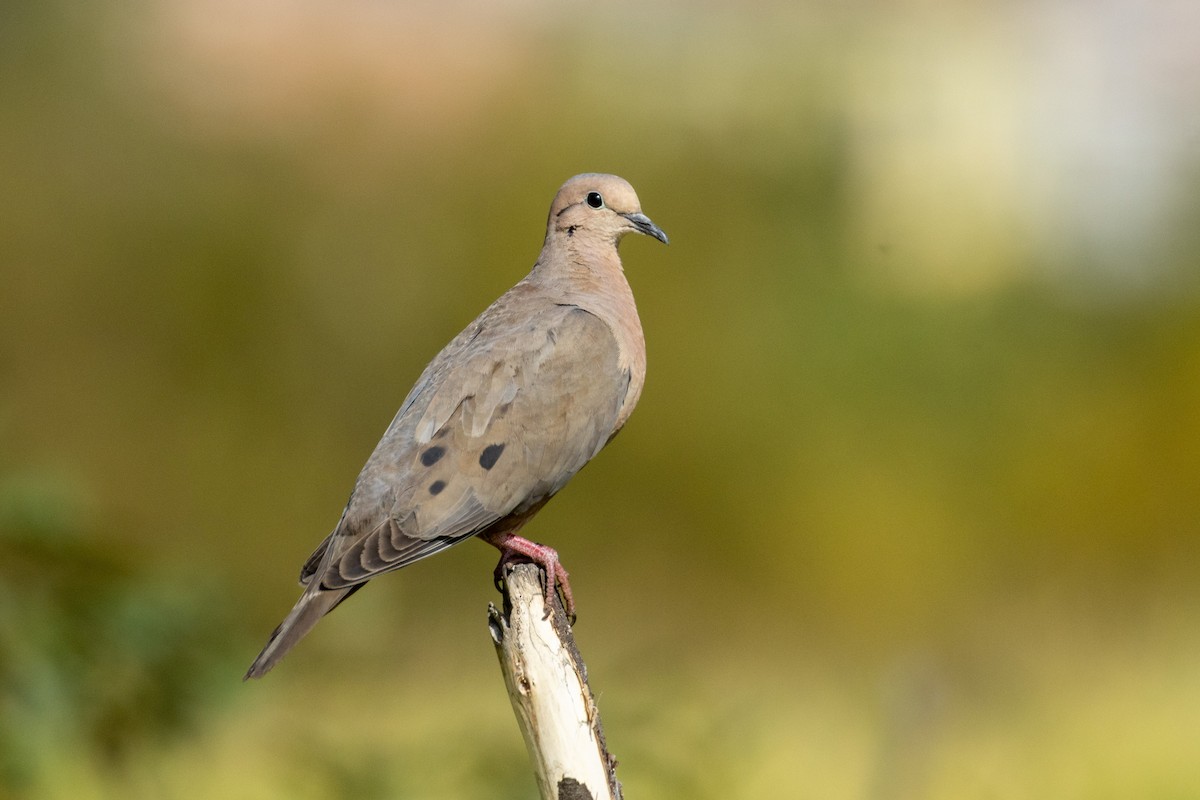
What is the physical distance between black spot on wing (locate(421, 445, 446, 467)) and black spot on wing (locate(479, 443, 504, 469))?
0.26 feet

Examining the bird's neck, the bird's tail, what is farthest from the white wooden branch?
the bird's neck

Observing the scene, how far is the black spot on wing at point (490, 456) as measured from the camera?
2.59 metres

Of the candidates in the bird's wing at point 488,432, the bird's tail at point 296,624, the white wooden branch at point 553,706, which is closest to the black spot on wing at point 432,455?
the bird's wing at point 488,432

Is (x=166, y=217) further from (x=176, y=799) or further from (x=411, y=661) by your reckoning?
(x=176, y=799)

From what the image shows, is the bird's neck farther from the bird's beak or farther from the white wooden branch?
the white wooden branch

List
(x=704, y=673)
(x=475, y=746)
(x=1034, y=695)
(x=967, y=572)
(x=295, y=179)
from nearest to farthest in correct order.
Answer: (x=475, y=746) → (x=1034, y=695) → (x=704, y=673) → (x=967, y=572) → (x=295, y=179)

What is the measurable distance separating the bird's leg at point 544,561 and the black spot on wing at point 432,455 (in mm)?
214

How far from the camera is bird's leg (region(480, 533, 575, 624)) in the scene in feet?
7.72

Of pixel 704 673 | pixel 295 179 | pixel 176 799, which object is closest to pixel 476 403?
pixel 176 799

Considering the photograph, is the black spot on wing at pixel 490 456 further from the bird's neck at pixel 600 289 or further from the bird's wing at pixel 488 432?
the bird's neck at pixel 600 289

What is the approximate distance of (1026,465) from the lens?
599 centimetres

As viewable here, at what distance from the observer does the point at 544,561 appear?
240 cm

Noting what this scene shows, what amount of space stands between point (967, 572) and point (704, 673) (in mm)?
1376

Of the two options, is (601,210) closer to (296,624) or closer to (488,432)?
(488,432)
